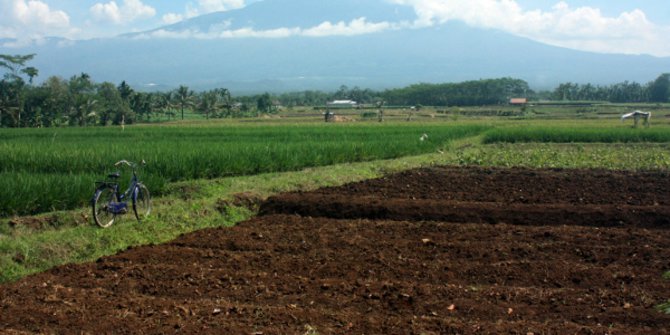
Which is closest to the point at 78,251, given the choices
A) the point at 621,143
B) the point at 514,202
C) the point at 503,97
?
the point at 514,202

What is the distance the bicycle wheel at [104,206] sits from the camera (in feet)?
31.4

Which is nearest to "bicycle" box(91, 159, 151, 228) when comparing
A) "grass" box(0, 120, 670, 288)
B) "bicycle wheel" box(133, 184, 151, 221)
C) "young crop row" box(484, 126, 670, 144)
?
"bicycle wheel" box(133, 184, 151, 221)

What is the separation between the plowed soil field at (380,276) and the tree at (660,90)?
9508 centimetres

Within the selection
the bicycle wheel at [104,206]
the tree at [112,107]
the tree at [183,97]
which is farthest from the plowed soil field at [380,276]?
the tree at [183,97]

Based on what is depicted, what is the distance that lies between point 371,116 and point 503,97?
39.0 meters

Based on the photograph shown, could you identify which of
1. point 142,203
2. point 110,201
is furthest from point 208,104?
point 110,201

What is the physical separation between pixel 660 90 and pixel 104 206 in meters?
101

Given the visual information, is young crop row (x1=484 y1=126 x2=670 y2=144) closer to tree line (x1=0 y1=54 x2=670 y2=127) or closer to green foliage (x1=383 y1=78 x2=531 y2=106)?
tree line (x1=0 y1=54 x2=670 y2=127)

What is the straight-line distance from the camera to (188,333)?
18.2 feet

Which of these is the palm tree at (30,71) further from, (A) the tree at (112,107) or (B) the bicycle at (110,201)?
(B) the bicycle at (110,201)

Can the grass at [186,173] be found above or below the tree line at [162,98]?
below

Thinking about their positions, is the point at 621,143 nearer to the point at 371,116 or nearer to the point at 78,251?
the point at 78,251

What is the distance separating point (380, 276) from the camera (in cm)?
764

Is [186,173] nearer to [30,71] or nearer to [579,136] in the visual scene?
[579,136]
